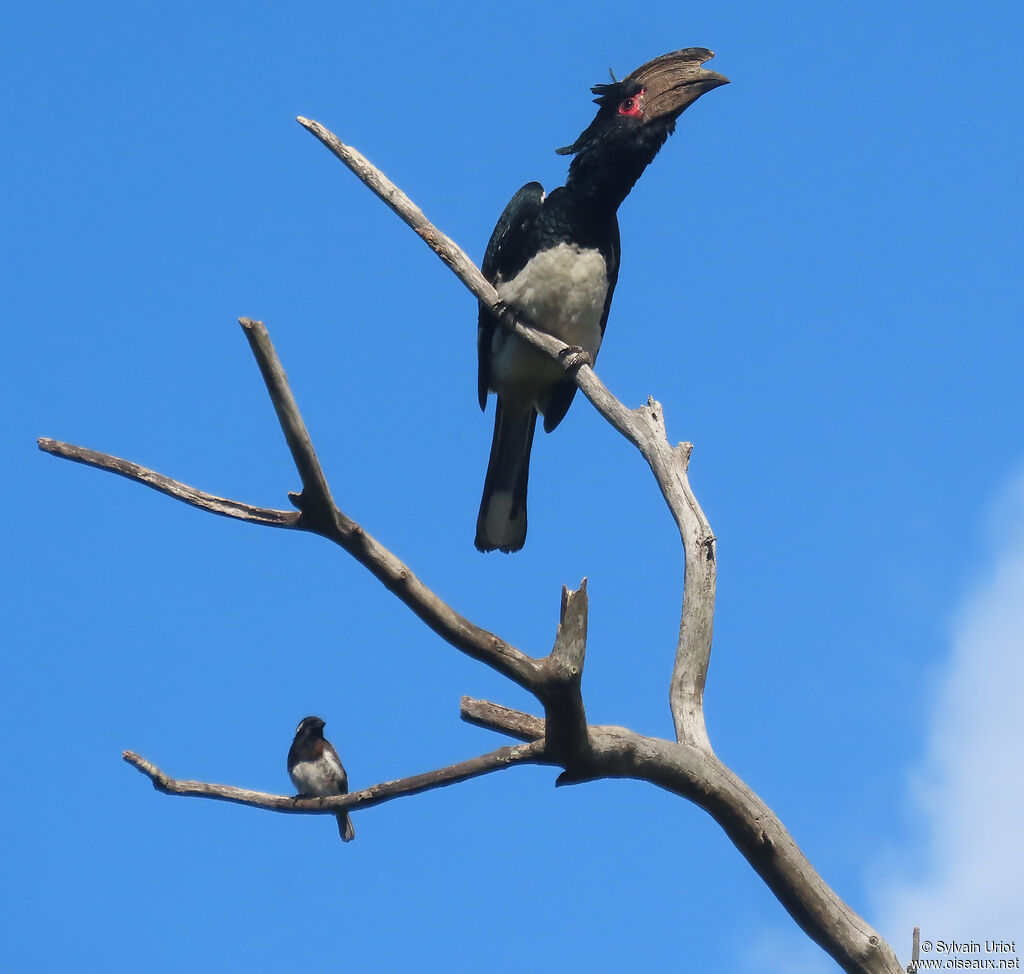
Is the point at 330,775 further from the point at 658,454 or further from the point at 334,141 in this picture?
the point at 334,141

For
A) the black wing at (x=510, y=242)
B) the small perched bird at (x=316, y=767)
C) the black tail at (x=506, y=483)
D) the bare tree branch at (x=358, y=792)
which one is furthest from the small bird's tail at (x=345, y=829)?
the black wing at (x=510, y=242)

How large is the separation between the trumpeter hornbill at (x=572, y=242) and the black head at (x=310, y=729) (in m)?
1.16

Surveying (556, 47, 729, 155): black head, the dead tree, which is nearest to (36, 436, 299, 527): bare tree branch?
the dead tree

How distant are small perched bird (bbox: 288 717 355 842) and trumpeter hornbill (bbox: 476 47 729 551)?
1152mm

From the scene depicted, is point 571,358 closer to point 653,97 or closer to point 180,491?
point 653,97

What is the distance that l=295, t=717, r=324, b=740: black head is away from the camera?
217 inches

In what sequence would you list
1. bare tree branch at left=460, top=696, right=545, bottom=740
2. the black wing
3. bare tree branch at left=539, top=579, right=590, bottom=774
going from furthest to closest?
the black wing → bare tree branch at left=460, top=696, right=545, bottom=740 → bare tree branch at left=539, top=579, right=590, bottom=774

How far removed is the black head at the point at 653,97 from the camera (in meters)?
4.97

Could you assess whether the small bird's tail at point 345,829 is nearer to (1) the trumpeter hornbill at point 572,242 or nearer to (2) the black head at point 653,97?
(1) the trumpeter hornbill at point 572,242

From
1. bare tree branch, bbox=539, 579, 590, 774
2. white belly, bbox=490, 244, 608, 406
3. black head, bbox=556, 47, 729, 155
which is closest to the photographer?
bare tree branch, bbox=539, 579, 590, 774

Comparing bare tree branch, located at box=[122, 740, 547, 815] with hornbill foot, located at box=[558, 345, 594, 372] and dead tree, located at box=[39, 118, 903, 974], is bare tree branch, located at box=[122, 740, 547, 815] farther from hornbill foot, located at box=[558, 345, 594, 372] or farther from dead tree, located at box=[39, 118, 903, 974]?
hornbill foot, located at box=[558, 345, 594, 372]

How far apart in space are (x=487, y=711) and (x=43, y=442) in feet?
4.36

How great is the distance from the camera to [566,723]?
2955 millimetres

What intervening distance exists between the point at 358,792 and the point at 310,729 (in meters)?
2.35
